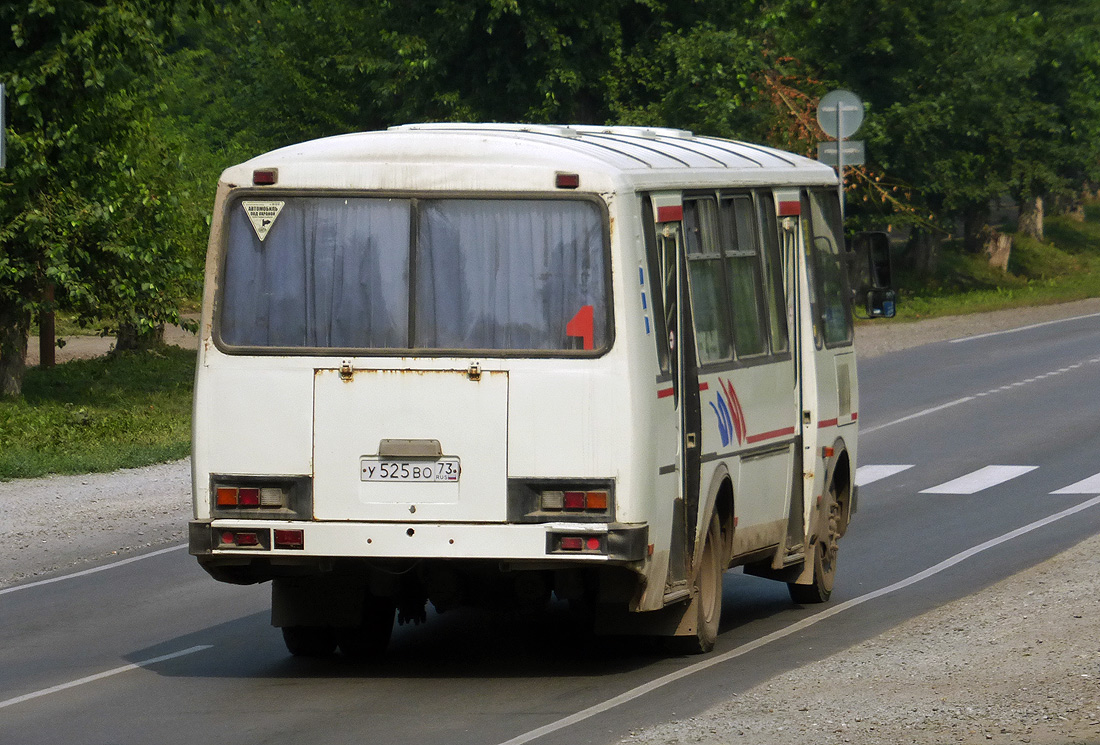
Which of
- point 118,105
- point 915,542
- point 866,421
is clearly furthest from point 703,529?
point 118,105

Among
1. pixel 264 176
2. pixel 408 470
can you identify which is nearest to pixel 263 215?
pixel 264 176

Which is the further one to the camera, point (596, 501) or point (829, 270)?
point (829, 270)

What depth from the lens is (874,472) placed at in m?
20.5

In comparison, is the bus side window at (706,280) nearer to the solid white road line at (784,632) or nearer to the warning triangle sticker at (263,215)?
the solid white road line at (784,632)

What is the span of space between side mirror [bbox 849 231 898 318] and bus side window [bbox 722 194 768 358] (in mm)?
2120

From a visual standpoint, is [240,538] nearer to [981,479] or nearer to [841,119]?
[981,479]

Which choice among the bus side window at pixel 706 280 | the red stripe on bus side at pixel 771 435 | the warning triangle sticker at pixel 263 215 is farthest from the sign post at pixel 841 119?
the warning triangle sticker at pixel 263 215

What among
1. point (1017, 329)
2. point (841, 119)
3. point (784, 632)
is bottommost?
point (784, 632)

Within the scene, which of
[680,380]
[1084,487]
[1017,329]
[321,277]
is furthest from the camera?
[1017,329]

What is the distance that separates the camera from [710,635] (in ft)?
34.9

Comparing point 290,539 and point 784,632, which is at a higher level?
point 290,539

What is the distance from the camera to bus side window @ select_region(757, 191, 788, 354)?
11539 millimetres

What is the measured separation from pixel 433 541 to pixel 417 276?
4.25 ft

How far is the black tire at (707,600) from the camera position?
408 inches
